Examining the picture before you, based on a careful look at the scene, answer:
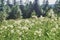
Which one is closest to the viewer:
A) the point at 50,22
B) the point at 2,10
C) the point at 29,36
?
the point at 29,36

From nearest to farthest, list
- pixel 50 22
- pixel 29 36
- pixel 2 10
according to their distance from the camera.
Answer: pixel 29 36, pixel 50 22, pixel 2 10

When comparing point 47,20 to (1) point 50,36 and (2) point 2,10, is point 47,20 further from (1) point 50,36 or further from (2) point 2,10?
(2) point 2,10

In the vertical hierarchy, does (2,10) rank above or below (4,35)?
below

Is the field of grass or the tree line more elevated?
the field of grass

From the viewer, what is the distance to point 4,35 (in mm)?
6215

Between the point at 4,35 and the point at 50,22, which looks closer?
the point at 4,35

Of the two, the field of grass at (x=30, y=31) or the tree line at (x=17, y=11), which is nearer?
the field of grass at (x=30, y=31)

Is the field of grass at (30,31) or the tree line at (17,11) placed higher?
the field of grass at (30,31)

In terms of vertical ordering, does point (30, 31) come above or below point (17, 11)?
above

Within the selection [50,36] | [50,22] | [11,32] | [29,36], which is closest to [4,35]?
[11,32]

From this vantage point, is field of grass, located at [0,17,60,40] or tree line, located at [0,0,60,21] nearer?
field of grass, located at [0,17,60,40]

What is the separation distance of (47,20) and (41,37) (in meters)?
1.64

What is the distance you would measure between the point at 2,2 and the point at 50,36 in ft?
244

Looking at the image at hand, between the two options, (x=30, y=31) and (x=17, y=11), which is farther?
(x=17, y=11)
